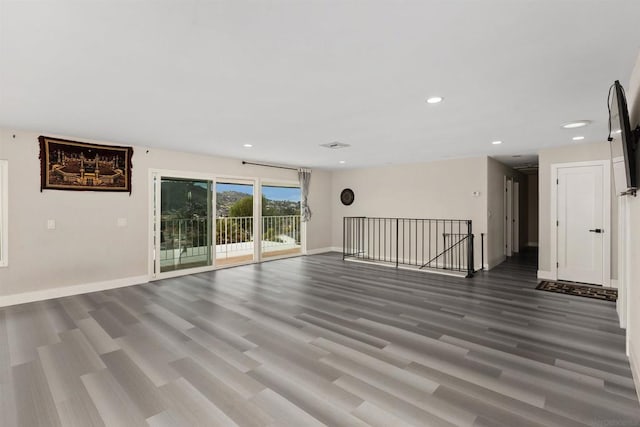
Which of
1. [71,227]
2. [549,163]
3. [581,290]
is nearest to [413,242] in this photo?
[549,163]

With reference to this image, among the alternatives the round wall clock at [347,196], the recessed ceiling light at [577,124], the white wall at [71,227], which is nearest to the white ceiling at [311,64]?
the recessed ceiling light at [577,124]

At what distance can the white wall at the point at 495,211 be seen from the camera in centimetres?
630

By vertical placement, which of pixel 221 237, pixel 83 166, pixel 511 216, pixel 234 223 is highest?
pixel 83 166

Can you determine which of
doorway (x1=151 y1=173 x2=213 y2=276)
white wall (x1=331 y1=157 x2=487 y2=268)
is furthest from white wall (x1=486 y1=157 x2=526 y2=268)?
doorway (x1=151 y1=173 x2=213 y2=276)

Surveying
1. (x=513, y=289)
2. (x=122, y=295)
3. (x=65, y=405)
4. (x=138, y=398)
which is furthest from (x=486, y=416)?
(x=122, y=295)

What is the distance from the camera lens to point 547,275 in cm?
542

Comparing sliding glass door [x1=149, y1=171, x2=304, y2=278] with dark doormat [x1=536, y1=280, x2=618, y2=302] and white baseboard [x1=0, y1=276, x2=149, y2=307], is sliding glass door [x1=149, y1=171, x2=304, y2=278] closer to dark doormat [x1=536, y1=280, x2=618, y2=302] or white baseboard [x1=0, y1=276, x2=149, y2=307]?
white baseboard [x1=0, y1=276, x2=149, y2=307]

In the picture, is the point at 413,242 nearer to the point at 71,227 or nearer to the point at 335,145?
the point at 335,145

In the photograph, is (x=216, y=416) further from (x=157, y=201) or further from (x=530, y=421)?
(x=157, y=201)

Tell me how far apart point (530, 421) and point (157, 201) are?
5746 mm

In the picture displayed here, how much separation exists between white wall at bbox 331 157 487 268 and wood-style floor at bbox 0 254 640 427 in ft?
7.80

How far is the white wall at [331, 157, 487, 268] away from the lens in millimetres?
6320

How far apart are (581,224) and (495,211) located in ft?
5.53

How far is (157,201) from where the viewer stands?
5.46 m
